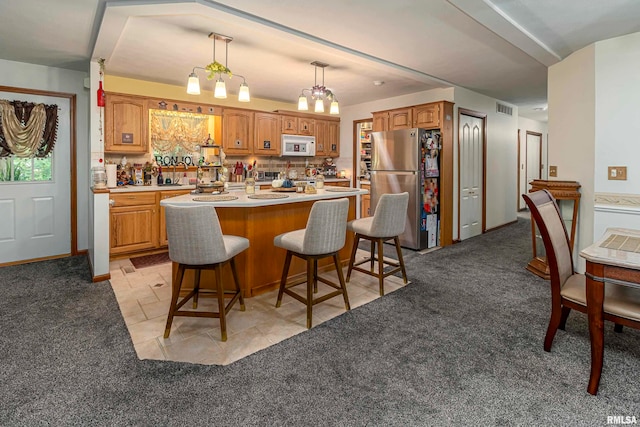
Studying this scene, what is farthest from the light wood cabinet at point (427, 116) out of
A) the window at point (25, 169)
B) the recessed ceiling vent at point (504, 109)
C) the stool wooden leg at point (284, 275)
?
the window at point (25, 169)

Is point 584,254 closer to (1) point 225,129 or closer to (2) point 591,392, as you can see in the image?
(2) point 591,392

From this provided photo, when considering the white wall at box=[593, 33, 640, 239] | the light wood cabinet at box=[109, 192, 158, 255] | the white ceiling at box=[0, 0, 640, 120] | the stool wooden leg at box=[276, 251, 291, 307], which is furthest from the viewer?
the light wood cabinet at box=[109, 192, 158, 255]

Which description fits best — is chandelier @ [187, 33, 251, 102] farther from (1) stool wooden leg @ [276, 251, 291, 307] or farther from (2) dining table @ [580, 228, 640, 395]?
(2) dining table @ [580, 228, 640, 395]

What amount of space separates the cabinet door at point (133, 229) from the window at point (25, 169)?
38.7 inches

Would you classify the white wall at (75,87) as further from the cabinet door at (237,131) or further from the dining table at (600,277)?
the dining table at (600,277)

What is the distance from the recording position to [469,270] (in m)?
3.96

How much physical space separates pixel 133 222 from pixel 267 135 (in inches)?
104

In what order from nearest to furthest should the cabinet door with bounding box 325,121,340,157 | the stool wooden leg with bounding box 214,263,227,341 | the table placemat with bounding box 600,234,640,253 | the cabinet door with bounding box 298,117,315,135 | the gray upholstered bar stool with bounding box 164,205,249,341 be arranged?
the table placemat with bounding box 600,234,640,253, the gray upholstered bar stool with bounding box 164,205,249,341, the stool wooden leg with bounding box 214,263,227,341, the cabinet door with bounding box 298,117,315,135, the cabinet door with bounding box 325,121,340,157

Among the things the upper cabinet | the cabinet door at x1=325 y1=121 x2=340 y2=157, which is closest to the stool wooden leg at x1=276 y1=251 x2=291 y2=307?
the upper cabinet

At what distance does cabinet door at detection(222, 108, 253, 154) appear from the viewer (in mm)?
5508

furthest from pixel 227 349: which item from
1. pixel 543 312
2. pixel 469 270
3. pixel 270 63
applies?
pixel 270 63

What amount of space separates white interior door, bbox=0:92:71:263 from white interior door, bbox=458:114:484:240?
5.60 m

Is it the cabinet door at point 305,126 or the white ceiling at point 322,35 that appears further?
the cabinet door at point 305,126

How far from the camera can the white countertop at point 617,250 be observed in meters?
1.66
